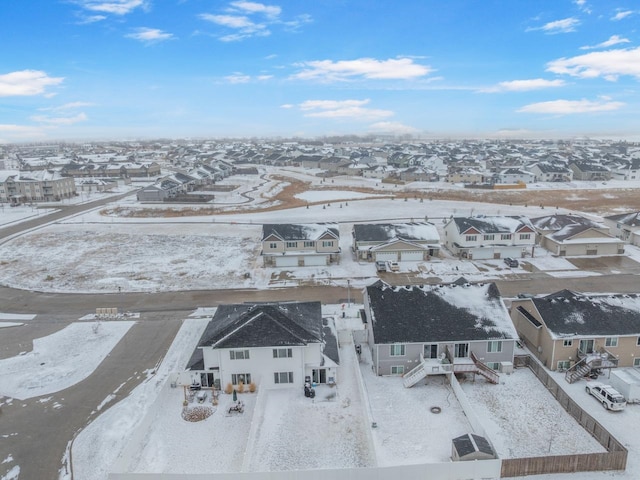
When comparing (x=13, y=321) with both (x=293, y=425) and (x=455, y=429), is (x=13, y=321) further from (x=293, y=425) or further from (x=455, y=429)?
(x=455, y=429)

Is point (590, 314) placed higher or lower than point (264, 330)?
lower

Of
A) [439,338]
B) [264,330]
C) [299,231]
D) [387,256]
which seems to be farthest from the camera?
[299,231]

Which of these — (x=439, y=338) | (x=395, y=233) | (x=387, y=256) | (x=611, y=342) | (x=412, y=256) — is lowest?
(x=412, y=256)

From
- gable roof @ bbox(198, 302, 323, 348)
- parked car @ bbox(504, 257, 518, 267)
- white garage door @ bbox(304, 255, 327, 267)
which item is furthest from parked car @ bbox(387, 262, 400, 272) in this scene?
gable roof @ bbox(198, 302, 323, 348)

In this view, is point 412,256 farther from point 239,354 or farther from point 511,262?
point 239,354

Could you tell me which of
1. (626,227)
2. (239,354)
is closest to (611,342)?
(239,354)

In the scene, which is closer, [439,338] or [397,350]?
[439,338]
